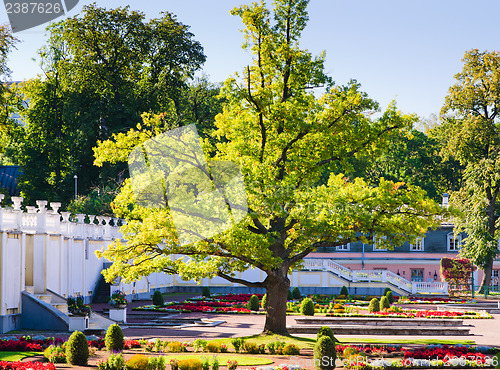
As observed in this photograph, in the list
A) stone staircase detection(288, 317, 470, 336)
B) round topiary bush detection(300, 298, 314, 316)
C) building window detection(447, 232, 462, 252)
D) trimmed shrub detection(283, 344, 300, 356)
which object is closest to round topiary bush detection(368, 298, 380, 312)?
stone staircase detection(288, 317, 470, 336)

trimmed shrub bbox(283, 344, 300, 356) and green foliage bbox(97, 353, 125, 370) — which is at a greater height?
green foliage bbox(97, 353, 125, 370)

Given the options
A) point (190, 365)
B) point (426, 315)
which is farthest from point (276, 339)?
point (426, 315)

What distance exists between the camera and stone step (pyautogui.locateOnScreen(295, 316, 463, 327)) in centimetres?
3284

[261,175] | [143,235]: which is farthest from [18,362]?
[261,175]

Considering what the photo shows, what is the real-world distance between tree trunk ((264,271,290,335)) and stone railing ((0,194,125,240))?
22.8 feet

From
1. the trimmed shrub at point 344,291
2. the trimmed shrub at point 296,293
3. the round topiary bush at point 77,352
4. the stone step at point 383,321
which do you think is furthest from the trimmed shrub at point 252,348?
the trimmed shrub at point 344,291

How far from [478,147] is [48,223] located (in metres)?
36.7

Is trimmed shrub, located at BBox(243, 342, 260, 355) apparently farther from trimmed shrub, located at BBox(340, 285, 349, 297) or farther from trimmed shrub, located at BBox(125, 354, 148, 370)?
trimmed shrub, located at BBox(340, 285, 349, 297)

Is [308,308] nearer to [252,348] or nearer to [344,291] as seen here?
[344,291]

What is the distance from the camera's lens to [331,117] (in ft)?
80.1

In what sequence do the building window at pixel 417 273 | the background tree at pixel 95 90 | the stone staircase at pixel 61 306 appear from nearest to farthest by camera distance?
1. the stone staircase at pixel 61 306
2. the background tree at pixel 95 90
3. the building window at pixel 417 273

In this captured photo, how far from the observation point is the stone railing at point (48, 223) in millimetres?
Answer: 28859

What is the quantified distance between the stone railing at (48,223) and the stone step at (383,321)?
10979 mm

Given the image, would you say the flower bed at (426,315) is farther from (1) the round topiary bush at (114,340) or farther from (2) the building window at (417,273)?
(2) the building window at (417,273)
